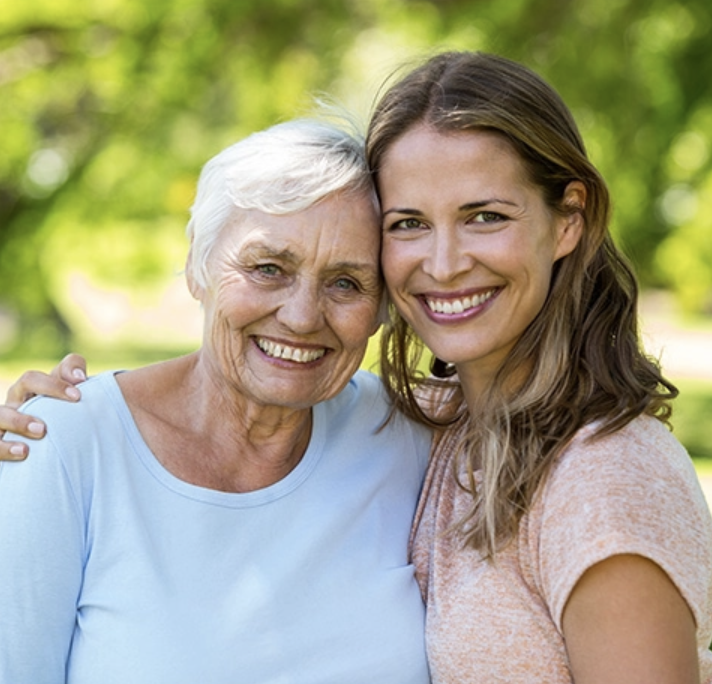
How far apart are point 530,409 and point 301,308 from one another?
59 cm

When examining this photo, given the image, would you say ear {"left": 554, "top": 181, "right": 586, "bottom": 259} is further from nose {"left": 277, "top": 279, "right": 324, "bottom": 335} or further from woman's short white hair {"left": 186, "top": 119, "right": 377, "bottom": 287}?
nose {"left": 277, "top": 279, "right": 324, "bottom": 335}

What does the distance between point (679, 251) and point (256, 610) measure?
8.76 meters

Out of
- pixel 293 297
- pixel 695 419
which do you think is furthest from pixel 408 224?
pixel 695 419

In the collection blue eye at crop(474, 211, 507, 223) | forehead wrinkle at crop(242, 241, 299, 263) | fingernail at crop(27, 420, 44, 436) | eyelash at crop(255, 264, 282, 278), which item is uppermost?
blue eye at crop(474, 211, 507, 223)

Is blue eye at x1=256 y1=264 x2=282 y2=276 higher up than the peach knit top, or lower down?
higher up

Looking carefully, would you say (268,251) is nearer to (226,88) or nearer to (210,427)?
(210,427)

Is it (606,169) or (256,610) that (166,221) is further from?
(256,610)

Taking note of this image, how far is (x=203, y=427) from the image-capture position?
2801 mm

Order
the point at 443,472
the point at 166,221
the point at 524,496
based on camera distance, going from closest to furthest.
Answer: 1. the point at 524,496
2. the point at 443,472
3. the point at 166,221

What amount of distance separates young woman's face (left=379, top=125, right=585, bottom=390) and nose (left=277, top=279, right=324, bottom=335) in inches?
7.9

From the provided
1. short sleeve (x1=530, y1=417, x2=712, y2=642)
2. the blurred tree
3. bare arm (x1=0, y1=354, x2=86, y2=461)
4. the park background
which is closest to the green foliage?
the park background

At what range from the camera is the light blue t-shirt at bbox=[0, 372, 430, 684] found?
2418mm

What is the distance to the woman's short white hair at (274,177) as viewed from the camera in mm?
2646

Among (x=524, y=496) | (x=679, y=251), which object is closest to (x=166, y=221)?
(x=679, y=251)
